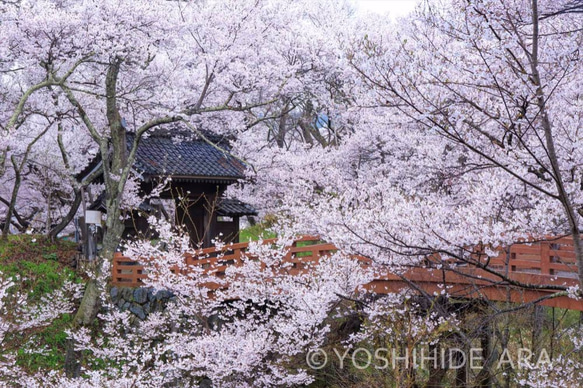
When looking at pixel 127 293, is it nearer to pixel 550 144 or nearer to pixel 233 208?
pixel 233 208

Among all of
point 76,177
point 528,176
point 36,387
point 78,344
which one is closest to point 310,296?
point 528,176

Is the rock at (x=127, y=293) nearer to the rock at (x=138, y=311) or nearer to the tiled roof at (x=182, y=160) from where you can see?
the rock at (x=138, y=311)

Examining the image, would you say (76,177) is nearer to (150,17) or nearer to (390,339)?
(150,17)

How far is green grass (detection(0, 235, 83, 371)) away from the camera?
14.5 m

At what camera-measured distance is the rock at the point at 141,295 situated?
600 inches

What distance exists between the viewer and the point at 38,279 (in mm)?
16328

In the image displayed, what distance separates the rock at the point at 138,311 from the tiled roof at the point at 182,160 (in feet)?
10.9

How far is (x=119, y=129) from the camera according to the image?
15000 millimetres

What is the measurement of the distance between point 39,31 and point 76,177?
22.4 ft

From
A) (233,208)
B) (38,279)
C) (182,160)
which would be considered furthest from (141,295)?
(233,208)
